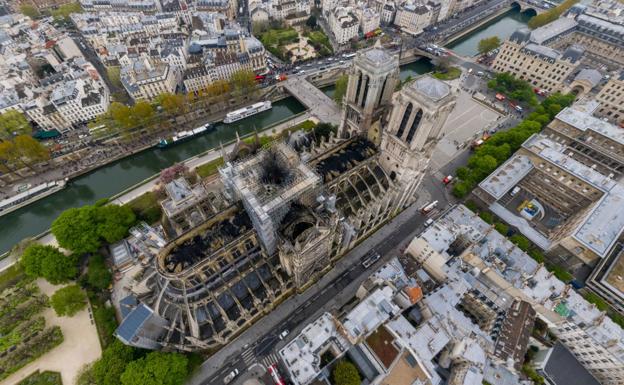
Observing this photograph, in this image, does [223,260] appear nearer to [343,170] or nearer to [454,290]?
[343,170]

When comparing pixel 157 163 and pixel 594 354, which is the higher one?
pixel 594 354

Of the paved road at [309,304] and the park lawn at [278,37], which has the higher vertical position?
the park lawn at [278,37]

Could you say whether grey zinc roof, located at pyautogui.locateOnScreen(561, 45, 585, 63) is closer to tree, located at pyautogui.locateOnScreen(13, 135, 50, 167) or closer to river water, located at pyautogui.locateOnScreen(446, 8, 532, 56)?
river water, located at pyautogui.locateOnScreen(446, 8, 532, 56)

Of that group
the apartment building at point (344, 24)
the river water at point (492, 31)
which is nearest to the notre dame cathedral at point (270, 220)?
the apartment building at point (344, 24)

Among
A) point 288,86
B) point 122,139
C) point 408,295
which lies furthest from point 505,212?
point 122,139

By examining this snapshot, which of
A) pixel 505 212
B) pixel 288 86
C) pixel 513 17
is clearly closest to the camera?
pixel 505 212

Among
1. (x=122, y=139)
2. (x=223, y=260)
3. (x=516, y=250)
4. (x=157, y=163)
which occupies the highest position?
(x=223, y=260)

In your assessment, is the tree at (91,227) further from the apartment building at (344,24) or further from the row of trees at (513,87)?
the row of trees at (513,87)

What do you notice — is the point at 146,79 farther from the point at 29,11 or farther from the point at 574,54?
the point at 574,54
